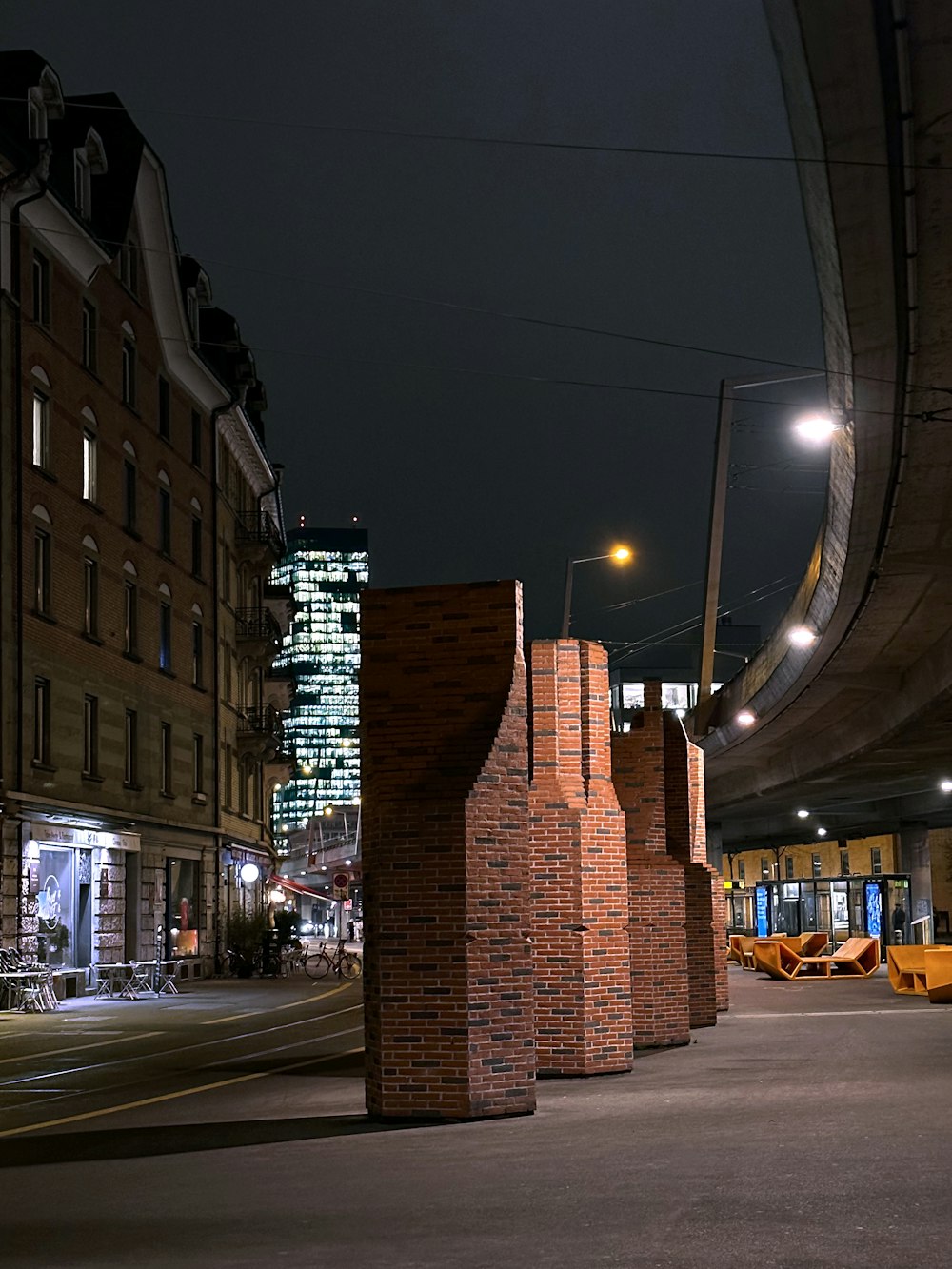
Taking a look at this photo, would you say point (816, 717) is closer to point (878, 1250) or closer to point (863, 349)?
point (863, 349)

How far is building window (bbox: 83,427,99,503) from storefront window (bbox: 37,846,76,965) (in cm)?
807

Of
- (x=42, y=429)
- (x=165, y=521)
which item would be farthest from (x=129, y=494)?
→ (x=42, y=429)

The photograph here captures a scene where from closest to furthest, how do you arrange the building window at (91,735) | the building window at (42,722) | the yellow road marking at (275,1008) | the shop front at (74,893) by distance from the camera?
1. the yellow road marking at (275,1008)
2. the shop front at (74,893)
3. the building window at (42,722)
4. the building window at (91,735)

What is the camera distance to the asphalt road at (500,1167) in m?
8.38

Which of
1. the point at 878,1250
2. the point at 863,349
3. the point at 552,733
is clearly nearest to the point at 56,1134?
the point at 552,733

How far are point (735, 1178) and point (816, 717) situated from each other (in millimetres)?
29243

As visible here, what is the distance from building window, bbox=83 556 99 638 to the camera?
3688 centimetres

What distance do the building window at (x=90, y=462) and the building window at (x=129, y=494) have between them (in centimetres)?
220

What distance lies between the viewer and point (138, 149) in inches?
1596

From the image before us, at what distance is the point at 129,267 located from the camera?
40875 mm

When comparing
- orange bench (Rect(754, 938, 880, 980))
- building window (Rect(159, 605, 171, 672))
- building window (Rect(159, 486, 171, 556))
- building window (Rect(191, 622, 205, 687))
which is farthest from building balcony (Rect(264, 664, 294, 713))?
orange bench (Rect(754, 938, 880, 980))

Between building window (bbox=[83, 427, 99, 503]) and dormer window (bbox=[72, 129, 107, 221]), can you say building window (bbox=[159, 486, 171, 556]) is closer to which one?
building window (bbox=[83, 427, 99, 503])

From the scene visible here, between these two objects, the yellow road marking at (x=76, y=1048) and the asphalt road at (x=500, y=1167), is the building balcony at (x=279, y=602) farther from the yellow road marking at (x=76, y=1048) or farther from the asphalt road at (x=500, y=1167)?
the asphalt road at (x=500, y=1167)

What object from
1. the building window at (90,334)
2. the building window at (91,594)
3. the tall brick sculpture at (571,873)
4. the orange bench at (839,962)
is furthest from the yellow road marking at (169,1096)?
the orange bench at (839,962)
